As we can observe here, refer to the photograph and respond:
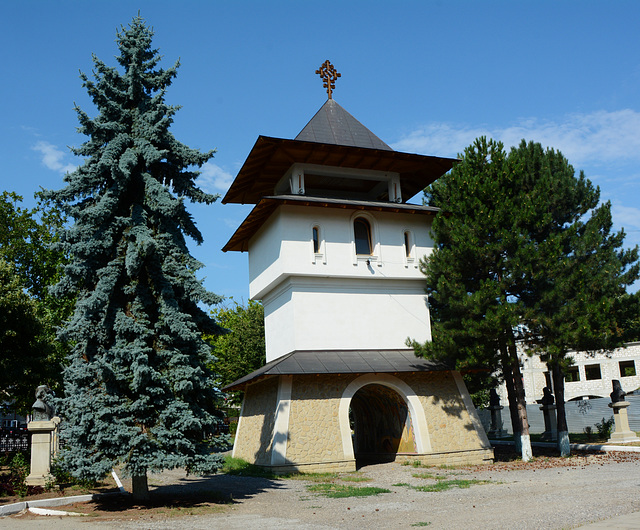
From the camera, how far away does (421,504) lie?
11414mm

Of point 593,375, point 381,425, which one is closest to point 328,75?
point 381,425

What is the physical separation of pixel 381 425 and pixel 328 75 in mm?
14586

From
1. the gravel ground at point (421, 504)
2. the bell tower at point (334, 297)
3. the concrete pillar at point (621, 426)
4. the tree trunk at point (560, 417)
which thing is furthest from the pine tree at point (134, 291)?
the concrete pillar at point (621, 426)

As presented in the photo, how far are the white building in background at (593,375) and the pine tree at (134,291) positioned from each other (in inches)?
1593

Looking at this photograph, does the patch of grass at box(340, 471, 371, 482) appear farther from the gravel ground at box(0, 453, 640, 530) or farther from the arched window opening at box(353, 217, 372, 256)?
the arched window opening at box(353, 217, 372, 256)

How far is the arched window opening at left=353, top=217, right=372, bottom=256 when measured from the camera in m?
21.2

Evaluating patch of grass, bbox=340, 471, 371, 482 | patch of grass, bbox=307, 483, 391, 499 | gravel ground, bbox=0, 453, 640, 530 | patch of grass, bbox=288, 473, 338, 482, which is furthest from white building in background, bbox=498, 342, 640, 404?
patch of grass, bbox=307, 483, 391, 499

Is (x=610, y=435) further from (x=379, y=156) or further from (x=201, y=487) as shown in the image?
(x=201, y=487)

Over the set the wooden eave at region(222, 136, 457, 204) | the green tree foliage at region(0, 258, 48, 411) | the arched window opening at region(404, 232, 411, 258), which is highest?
the wooden eave at region(222, 136, 457, 204)

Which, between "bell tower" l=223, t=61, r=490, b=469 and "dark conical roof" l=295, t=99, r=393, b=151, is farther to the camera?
"dark conical roof" l=295, t=99, r=393, b=151

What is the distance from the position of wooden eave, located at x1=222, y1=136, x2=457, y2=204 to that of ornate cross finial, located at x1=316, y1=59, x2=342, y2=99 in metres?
4.81

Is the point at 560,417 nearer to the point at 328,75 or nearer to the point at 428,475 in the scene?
the point at 428,475

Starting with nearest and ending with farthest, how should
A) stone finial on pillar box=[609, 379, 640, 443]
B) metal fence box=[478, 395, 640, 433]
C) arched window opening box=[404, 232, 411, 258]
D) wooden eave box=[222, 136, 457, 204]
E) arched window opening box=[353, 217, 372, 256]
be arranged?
wooden eave box=[222, 136, 457, 204]
arched window opening box=[353, 217, 372, 256]
arched window opening box=[404, 232, 411, 258]
stone finial on pillar box=[609, 379, 640, 443]
metal fence box=[478, 395, 640, 433]

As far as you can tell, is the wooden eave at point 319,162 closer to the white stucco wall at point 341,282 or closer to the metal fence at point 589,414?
the white stucco wall at point 341,282
